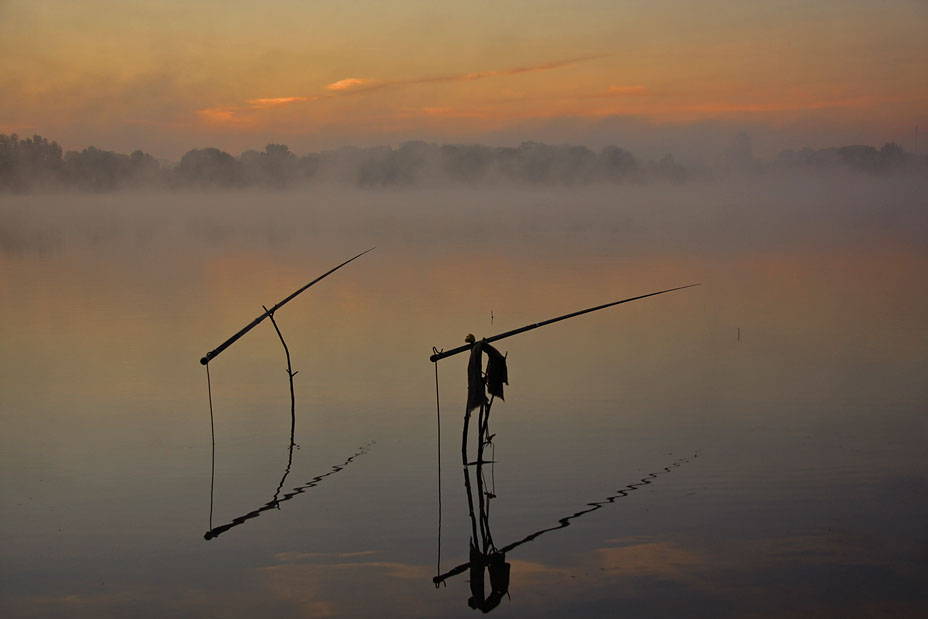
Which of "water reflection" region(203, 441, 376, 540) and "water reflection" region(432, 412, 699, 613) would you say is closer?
"water reflection" region(432, 412, 699, 613)

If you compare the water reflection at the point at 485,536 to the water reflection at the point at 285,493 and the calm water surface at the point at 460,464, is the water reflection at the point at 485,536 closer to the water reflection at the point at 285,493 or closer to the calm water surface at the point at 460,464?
the calm water surface at the point at 460,464

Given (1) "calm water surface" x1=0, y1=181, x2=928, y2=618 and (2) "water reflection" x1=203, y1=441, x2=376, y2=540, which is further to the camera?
(2) "water reflection" x1=203, y1=441, x2=376, y2=540

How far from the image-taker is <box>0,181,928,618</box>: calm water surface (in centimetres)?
1146

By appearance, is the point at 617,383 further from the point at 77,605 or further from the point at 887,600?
the point at 77,605

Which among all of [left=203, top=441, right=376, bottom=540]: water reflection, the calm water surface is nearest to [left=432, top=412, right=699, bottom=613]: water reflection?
the calm water surface

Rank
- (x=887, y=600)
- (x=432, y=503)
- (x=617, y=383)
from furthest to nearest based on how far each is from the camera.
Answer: (x=617, y=383) < (x=432, y=503) < (x=887, y=600)

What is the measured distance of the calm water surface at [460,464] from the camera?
37.6 ft

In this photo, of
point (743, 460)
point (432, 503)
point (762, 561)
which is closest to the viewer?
point (762, 561)

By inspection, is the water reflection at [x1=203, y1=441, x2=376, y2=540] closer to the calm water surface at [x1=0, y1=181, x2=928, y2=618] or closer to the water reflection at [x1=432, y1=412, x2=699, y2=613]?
the calm water surface at [x1=0, y1=181, x2=928, y2=618]

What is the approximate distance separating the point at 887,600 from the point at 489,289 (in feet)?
98.9

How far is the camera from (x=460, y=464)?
1529 cm

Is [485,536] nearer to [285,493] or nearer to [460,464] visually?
[460,464]

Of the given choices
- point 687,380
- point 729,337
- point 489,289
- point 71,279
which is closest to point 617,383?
point 687,380

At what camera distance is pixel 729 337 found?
27.6m
